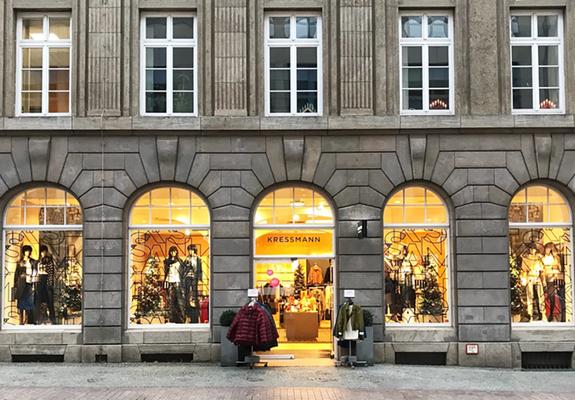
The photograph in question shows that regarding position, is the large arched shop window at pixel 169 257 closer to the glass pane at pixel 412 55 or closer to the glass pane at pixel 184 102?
the glass pane at pixel 184 102

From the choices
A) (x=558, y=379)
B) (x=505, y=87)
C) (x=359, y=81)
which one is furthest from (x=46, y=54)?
(x=558, y=379)

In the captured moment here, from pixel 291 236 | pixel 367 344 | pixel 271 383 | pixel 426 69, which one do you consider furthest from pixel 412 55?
pixel 271 383

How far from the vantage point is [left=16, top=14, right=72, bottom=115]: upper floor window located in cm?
1764

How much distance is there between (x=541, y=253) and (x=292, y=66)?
25.7 ft

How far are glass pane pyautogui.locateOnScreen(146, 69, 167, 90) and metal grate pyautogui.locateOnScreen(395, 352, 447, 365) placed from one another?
29.2ft

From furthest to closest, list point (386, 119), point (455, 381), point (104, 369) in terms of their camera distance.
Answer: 1. point (386, 119)
2. point (104, 369)
3. point (455, 381)

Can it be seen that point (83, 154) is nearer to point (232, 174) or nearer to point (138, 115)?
point (138, 115)

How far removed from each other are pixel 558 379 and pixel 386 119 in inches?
280

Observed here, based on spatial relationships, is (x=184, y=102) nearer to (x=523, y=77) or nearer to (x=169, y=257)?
(x=169, y=257)

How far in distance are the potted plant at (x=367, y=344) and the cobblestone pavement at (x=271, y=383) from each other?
36 cm

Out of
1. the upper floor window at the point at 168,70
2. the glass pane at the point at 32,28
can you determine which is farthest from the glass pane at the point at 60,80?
the upper floor window at the point at 168,70

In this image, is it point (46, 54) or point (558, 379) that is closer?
point (558, 379)

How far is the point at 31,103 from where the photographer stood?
1767 cm

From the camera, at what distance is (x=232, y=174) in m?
17.3
